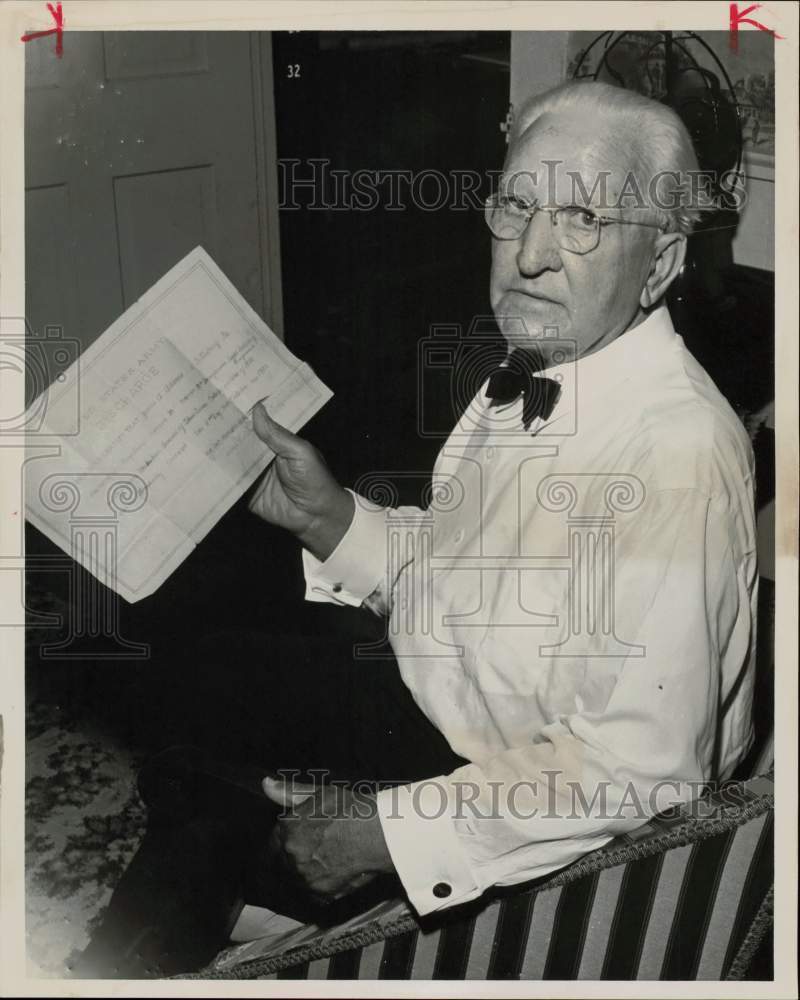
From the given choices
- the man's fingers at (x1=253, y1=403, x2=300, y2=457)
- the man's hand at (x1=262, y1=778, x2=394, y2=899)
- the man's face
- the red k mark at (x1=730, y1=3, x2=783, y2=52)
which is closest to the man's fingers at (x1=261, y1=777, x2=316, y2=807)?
the man's hand at (x1=262, y1=778, x2=394, y2=899)

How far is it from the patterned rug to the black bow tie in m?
0.82

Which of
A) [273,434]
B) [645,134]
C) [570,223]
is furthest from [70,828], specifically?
[645,134]

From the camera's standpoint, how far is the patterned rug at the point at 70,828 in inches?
67.7

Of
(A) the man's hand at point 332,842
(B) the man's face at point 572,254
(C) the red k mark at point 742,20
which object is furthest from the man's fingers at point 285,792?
(C) the red k mark at point 742,20

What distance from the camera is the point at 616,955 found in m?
1.64

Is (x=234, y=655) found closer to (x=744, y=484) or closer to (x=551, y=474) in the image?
(x=551, y=474)

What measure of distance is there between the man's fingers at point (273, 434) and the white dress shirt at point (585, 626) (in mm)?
256

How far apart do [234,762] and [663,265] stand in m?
1.00

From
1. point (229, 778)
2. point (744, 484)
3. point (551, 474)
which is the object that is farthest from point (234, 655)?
point (744, 484)

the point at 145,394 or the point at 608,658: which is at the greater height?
the point at 145,394

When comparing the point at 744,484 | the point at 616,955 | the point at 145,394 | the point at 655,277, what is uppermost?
the point at 655,277

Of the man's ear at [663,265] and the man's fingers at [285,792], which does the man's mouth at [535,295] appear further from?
the man's fingers at [285,792]

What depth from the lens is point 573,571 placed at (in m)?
1.63

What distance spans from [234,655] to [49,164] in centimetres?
80
